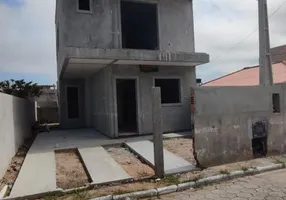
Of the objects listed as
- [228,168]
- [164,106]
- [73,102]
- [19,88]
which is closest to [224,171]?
[228,168]

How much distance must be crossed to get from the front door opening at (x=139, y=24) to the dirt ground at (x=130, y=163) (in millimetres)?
5791

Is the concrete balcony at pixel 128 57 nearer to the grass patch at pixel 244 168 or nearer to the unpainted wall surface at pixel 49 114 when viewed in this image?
the grass patch at pixel 244 168

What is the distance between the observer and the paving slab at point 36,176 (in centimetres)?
516

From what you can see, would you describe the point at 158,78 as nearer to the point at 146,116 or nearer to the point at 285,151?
the point at 146,116

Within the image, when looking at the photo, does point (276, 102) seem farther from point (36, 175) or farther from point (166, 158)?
point (36, 175)

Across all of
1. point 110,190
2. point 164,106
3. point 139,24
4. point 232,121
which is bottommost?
point 110,190

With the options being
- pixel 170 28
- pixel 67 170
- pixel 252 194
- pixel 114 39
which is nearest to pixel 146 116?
pixel 114 39

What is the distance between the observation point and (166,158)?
7301 mm

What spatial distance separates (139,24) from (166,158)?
10.1m

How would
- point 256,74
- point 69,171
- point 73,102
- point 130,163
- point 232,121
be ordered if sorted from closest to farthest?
point 69,171 → point 232,121 → point 130,163 → point 73,102 → point 256,74

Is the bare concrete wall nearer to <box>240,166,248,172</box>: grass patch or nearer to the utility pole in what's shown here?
the utility pole

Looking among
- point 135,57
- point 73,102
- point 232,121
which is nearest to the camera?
point 232,121

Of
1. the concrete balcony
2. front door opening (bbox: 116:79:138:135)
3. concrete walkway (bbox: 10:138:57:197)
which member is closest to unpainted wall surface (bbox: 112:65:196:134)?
the concrete balcony

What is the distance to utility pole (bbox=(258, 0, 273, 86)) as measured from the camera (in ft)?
31.9
